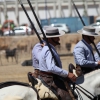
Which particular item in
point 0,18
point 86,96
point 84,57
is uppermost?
point 84,57

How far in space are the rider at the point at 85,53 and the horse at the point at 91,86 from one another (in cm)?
22

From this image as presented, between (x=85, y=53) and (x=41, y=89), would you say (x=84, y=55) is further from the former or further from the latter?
(x=41, y=89)

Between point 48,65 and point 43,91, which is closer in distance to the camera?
point 48,65

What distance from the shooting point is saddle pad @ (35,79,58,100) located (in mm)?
7238

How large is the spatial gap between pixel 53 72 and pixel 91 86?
117cm

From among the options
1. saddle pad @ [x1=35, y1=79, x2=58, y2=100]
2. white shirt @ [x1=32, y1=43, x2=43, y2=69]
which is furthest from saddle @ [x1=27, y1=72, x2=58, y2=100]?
white shirt @ [x1=32, y1=43, x2=43, y2=69]

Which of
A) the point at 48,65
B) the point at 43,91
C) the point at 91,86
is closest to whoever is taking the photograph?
the point at 48,65

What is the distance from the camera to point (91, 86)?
317 inches

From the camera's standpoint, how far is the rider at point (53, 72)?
722cm

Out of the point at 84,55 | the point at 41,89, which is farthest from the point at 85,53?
the point at 41,89

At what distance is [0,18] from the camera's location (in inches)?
2653

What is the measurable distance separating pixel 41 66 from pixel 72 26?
42.6m

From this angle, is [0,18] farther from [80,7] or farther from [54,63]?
[54,63]

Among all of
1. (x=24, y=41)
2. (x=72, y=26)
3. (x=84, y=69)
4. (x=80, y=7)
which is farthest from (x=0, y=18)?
(x=84, y=69)
